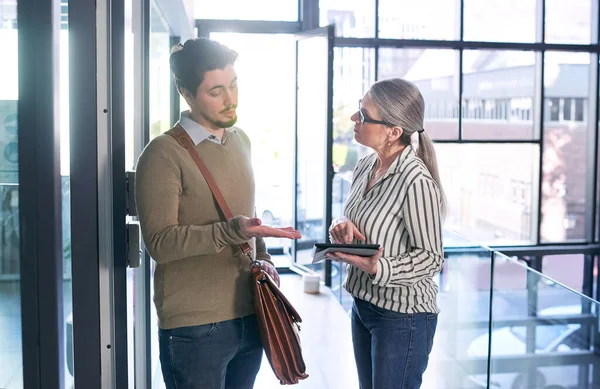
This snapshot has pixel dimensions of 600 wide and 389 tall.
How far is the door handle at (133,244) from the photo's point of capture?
1873 mm

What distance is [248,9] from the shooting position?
638 cm

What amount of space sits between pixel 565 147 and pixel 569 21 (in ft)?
4.14

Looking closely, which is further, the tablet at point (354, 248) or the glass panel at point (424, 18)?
the glass panel at point (424, 18)

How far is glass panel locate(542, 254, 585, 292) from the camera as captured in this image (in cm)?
691

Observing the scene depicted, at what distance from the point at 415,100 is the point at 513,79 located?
516 cm

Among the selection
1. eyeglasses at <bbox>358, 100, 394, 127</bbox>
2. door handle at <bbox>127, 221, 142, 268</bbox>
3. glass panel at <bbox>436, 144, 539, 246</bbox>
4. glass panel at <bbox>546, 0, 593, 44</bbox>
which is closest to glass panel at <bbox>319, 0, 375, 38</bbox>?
glass panel at <bbox>436, 144, 539, 246</bbox>

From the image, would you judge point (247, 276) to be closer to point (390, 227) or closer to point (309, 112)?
point (390, 227)

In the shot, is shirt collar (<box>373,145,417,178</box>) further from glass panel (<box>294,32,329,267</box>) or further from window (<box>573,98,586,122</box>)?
window (<box>573,98,586,122</box>)

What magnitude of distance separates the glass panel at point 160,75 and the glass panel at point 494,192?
11.2 feet

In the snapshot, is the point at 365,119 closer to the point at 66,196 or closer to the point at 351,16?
the point at 66,196

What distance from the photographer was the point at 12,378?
4.36 feet

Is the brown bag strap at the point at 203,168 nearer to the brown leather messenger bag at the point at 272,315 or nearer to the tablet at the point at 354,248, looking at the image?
the brown leather messenger bag at the point at 272,315

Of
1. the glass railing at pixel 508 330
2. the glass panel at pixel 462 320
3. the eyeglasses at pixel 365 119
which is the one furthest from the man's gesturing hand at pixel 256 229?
the glass panel at pixel 462 320

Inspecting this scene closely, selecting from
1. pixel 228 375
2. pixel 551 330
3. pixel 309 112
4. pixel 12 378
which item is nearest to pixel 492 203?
pixel 309 112
